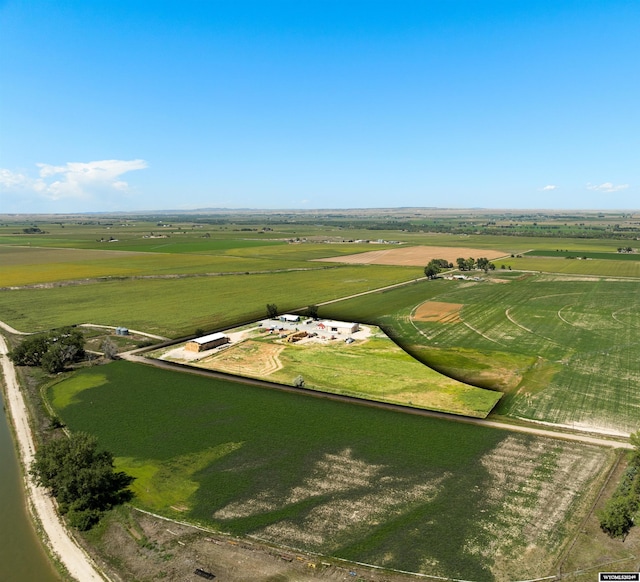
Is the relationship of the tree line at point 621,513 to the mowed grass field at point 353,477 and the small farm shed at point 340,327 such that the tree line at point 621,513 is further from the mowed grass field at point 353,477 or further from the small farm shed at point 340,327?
the small farm shed at point 340,327

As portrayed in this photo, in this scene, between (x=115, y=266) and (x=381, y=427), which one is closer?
(x=381, y=427)

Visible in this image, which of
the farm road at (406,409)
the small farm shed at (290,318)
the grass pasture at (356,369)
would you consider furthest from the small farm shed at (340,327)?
the farm road at (406,409)

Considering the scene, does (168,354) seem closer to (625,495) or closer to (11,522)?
(11,522)

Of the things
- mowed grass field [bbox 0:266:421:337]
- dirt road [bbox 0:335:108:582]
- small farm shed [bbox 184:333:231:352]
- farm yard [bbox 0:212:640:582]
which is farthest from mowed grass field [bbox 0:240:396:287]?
dirt road [bbox 0:335:108:582]

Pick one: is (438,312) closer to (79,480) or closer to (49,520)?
(79,480)

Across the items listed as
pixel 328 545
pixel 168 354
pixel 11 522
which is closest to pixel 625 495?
pixel 328 545

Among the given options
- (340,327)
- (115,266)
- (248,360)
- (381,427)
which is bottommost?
(381,427)

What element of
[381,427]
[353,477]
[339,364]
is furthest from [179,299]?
[353,477]
